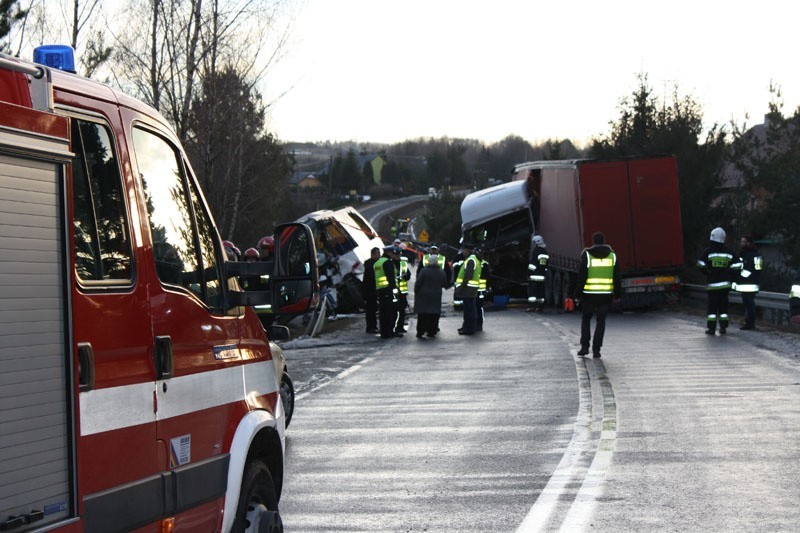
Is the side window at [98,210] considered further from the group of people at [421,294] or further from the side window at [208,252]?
the group of people at [421,294]

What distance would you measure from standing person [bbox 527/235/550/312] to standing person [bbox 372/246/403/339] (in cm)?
695

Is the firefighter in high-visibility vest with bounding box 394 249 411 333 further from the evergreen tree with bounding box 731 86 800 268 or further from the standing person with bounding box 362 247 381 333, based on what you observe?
the evergreen tree with bounding box 731 86 800 268

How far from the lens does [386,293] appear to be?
72.7ft

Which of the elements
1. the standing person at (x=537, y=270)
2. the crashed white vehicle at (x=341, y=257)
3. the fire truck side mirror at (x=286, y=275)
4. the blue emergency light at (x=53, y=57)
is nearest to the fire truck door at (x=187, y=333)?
the fire truck side mirror at (x=286, y=275)

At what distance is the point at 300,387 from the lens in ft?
48.2

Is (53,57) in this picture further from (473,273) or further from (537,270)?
(537,270)

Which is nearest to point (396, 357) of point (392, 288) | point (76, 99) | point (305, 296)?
point (392, 288)

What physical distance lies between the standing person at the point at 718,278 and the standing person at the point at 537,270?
27.1 ft

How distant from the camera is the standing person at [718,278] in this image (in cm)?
2016

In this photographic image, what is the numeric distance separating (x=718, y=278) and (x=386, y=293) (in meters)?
6.25

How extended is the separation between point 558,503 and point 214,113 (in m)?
23.3

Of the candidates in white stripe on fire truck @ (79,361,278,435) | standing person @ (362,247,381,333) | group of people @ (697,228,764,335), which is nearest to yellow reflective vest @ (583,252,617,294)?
group of people @ (697,228,764,335)

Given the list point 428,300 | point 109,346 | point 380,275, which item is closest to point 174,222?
point 109,346

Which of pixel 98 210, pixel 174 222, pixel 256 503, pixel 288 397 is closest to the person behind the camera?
pixel 98 210
